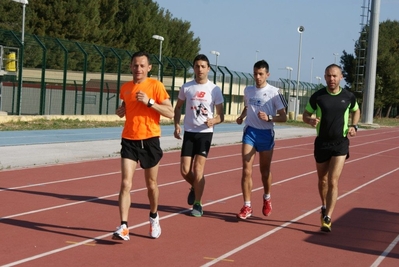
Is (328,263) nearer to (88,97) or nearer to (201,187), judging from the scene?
(201,187)

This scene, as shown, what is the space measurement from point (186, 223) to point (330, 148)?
1.99m

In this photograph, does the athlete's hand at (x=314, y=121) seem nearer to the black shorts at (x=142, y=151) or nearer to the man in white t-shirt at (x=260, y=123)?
the man in white t-shirt at (x=260, y=123)

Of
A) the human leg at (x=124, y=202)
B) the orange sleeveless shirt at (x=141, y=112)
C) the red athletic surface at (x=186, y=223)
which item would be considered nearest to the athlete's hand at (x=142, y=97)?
the orange sleeveless shirt at (x=141, y=112)

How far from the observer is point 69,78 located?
4250 centimetres

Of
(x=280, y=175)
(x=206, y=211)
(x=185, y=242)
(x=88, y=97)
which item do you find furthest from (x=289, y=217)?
(x=88, y=97)

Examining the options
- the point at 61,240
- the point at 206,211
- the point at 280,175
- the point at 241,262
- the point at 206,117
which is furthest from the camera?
the point at 280,175

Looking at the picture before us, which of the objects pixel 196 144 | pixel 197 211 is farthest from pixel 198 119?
pixel 197 211

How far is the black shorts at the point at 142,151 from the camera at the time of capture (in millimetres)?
8016

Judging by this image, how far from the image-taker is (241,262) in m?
7.33

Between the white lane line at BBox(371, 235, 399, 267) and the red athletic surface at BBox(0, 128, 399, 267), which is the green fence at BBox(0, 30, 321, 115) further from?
the white lane line at BBox(371, 235, 399, 267)

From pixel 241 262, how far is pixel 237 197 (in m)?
4.63

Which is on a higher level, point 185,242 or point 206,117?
point 206,117

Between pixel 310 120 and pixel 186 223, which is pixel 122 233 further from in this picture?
pixel 310 120

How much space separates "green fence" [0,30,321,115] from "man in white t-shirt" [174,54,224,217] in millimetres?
19604
